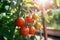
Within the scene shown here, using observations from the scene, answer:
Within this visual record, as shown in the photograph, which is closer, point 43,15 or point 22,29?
point 22,29

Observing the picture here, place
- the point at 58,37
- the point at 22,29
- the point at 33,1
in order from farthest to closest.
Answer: the point at 58,37 → the point at 33,1 → the point at 22,29

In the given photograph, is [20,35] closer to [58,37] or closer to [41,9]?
[41,9]

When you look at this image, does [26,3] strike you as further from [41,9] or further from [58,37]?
[58,37]

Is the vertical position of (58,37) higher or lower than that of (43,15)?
lower

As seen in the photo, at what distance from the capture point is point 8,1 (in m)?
0.99

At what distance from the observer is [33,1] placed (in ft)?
3.15

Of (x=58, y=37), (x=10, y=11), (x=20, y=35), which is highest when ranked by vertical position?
(x=10, y=11)

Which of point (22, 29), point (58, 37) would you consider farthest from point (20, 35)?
point (58, 37)

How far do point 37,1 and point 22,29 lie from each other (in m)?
0.21

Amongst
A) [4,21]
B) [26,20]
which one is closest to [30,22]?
[26,20]

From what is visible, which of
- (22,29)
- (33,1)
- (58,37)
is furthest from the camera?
(58,37)

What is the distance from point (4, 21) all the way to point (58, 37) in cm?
420

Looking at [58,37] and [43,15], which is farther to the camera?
[58,37]

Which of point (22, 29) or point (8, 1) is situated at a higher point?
point (8, 1)
